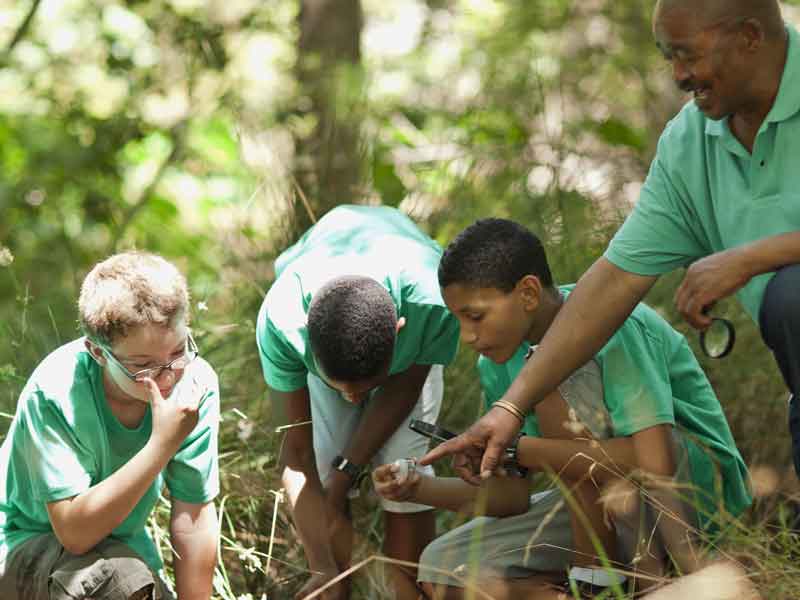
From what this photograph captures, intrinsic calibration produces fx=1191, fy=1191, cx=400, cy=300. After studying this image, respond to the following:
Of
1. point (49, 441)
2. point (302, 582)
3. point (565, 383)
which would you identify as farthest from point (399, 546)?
point (49, 441)

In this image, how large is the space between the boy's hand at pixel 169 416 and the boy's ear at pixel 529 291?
2.85 feet

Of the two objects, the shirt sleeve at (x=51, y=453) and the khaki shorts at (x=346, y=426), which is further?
the khaki shorts at (x=346, y=426)

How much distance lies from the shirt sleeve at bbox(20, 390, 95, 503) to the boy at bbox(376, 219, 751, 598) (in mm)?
728

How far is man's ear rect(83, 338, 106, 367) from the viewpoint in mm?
2855

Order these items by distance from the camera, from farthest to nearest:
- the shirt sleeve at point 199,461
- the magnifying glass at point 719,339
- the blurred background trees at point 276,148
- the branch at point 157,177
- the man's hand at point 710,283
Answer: the branch at point 157,177, the blurred background trees at point 276,148, the shirt sleeve at point 199,461, the magnifying glass at point 719,339, the man's hand at point 710,283

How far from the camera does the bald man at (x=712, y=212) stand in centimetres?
253

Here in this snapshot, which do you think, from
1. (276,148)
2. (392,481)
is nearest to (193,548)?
(392,481)

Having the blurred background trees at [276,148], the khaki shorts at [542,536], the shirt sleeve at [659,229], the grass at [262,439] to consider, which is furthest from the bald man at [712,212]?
the blurred background trees at [276,148]

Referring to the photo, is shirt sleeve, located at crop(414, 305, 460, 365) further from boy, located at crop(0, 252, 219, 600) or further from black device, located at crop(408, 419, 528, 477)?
boy, located at crop(0, 252, 219, 600)

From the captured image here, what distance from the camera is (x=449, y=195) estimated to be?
16.4ft

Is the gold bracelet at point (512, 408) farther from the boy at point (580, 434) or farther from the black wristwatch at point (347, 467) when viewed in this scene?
the black wristwatch at point (347, 467)

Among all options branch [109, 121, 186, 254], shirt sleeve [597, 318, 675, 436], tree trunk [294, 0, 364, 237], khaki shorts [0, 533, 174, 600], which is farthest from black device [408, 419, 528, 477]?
branch [109, 121, 186, 254]

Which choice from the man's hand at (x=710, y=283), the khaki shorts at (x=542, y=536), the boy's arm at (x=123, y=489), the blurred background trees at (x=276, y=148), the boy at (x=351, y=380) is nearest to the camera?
the man's hand at (x=710, y=283)

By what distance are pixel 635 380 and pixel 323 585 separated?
1027 mm
